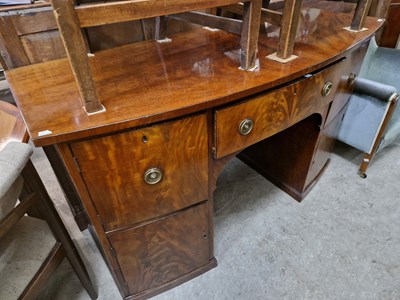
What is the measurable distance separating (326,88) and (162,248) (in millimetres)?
827

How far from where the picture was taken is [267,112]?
817 mm

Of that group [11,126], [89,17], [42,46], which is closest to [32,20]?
[42,46]

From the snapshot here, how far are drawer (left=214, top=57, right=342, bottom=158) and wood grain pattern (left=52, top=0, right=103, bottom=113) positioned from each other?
0.31 metres

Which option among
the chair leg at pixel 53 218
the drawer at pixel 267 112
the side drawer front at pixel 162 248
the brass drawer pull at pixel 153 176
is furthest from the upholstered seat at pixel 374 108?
the chair leg at pixel 53 218

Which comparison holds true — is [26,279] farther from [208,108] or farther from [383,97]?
[383,97]

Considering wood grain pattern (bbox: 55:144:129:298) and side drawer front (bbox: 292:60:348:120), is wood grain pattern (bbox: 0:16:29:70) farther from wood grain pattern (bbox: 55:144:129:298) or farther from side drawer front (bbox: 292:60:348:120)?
side drawer front (bbox: 292:60:348:120)

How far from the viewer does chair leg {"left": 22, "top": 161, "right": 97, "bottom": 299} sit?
29.1 inches

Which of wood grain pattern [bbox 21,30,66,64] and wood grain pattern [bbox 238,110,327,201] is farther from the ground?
wood grain pattern [bbox 21,30,66,64]

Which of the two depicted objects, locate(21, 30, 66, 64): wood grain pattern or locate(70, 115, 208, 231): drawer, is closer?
locate(70, 115, 208, 231): drawer

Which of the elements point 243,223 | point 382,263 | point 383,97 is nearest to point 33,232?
point 243,223

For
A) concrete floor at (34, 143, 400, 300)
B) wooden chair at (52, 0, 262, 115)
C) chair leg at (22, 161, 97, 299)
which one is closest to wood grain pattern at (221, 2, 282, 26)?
wooden chair at (52, 0, 262, 115)

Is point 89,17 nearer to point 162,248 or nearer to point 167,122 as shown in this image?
point 167,122

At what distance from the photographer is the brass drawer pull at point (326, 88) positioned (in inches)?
38.4

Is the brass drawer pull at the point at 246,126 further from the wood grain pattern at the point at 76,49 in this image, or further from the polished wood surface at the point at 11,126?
the polished wood surface at the point at 11,126
